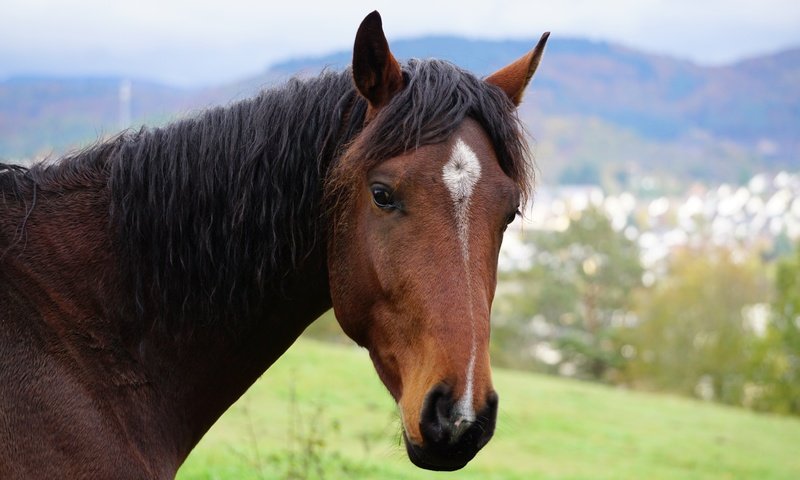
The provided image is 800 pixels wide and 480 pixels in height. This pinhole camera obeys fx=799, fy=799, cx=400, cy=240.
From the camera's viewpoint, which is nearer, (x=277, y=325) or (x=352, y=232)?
(x=352, y=232)

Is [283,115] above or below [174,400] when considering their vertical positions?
above

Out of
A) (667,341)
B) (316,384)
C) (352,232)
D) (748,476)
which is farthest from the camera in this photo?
(667,341)

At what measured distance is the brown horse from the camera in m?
2.60

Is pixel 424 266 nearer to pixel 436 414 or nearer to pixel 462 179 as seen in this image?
pixel 462 179

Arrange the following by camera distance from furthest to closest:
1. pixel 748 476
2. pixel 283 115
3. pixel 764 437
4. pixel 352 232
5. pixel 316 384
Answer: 1. pixel 764 437
2. pixel 316 384
3. pixel 748 476
4. pixel 283 115
5. pixel 352 232

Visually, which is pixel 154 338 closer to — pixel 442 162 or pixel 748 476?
pixel 442 162

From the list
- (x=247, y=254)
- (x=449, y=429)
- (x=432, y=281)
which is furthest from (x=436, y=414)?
(x=247, y=254)

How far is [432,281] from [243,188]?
856 millimetres

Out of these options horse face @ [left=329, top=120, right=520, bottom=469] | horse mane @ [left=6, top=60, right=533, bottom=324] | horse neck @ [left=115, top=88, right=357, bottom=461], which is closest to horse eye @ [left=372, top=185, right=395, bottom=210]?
horse face @ [left=329, top=120, right=520, bottom=469]

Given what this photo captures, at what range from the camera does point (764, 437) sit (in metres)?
22.1

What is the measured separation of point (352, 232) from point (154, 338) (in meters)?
0.84

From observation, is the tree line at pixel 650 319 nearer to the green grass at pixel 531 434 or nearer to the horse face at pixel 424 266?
the green grass at pixel 531 434

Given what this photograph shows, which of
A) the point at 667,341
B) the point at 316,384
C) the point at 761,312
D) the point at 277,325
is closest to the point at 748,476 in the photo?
the point at 316,384

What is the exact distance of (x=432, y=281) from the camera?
2.61 meters
